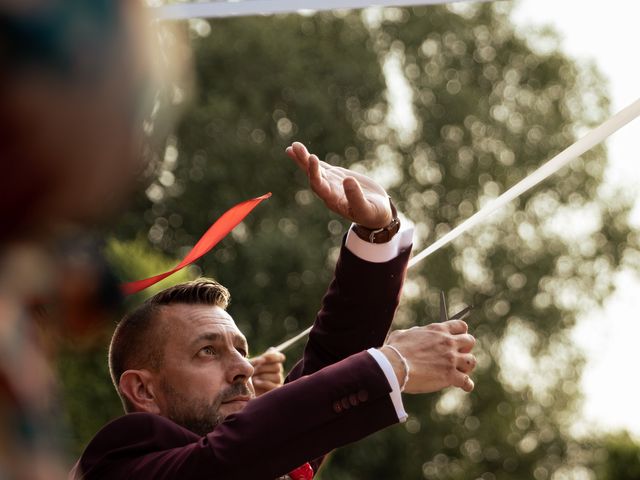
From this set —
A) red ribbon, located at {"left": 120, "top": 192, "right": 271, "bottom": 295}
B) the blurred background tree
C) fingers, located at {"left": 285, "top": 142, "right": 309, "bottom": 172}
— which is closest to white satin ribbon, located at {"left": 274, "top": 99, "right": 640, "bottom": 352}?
red ribbon, located at {"left": 120, "top": 192, "right": 271, "bottom": 295}

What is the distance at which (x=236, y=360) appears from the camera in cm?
411

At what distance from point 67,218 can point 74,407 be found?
14.5m

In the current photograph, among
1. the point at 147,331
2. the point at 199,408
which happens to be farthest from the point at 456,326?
the point at 147,331

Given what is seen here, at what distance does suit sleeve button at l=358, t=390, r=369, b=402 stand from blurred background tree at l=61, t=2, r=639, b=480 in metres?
22.9

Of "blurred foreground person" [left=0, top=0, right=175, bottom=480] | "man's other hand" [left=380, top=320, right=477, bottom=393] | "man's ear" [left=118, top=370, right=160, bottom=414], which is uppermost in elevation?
"blurred foreground person" [left=0, top=0, right=175, bottom=480]

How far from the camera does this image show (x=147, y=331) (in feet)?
13.9

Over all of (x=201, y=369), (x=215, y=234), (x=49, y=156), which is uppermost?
(x=49, y=156)

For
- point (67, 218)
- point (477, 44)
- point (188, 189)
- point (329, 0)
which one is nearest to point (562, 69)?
point (477, 44)

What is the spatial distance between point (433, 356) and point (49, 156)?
260 cm

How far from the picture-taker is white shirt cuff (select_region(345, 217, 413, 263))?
3.94m

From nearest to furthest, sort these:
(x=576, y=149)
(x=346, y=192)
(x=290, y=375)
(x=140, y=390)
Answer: (x=346, y=192) < (x=576, y=149) < (x=140, y=390) < (x=290, y=375)

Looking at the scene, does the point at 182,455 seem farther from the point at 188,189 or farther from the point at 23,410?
the point at 188,189

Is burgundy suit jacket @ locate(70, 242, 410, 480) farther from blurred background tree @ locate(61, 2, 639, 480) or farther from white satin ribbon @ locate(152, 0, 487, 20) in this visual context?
blurred background tree @ locate(61, 2, 639, 480)

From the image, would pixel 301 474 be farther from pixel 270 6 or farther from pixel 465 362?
pixel 270 6
